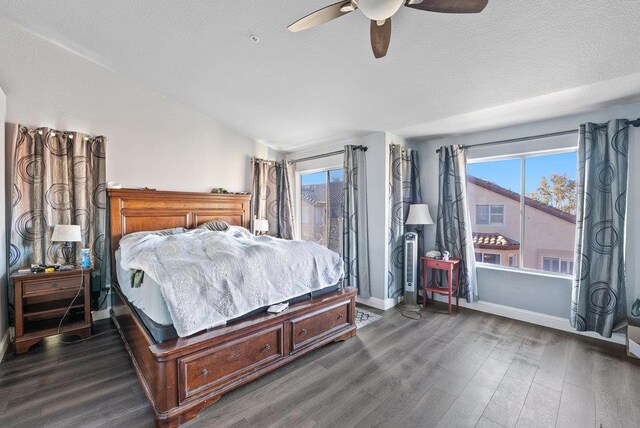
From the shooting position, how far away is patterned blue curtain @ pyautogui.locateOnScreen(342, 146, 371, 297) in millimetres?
4059

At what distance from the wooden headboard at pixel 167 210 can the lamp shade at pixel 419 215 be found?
2.68m

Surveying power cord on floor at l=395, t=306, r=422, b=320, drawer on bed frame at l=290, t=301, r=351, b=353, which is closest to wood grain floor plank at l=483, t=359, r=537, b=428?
power cord on floor at l=395, t=306, r=422, b=320

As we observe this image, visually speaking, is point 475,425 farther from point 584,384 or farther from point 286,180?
point 286,180

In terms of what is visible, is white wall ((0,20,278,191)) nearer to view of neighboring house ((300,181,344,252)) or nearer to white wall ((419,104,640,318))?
view of neighboring house ((300,181,344,252))

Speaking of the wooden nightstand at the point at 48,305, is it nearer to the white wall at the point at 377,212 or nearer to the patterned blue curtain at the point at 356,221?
the patterned blue curtain at the point at 356,221

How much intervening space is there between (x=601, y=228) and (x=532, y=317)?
48.8 inches

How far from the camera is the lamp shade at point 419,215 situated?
390cm

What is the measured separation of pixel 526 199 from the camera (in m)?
3.52

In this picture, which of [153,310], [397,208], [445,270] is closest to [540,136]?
[397,208]

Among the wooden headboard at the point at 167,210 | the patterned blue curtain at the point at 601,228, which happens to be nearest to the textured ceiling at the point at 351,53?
the patterned blue curtain at the point at 601,228

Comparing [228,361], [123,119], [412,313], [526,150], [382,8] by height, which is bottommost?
[412,313]

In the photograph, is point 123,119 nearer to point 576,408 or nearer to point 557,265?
point 576,408

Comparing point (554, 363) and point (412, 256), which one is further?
point (412, 256)

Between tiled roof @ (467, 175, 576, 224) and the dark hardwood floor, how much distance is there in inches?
52.1
